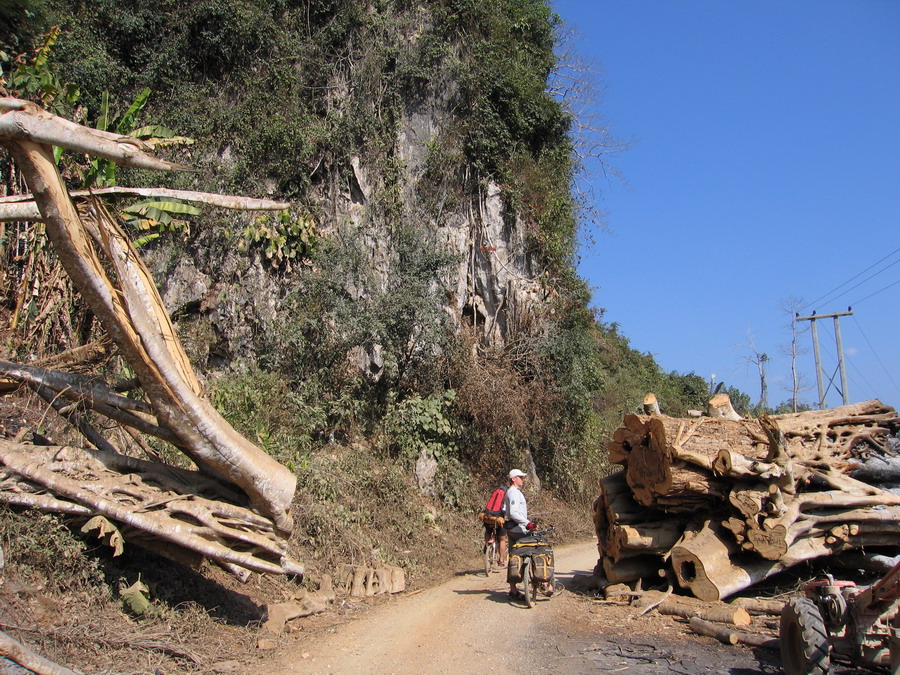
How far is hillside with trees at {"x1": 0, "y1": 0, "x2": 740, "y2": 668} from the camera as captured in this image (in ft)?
46.7

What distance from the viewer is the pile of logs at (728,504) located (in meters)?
8.84

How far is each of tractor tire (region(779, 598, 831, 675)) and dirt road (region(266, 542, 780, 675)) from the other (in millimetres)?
629

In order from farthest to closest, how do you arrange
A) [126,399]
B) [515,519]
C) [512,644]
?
[515,519]
[512,644]
[126,399]

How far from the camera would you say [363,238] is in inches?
714

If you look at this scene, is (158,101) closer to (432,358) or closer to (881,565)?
(432,358)

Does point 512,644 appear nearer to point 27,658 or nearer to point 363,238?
point 27,658

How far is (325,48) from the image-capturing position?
20219mm

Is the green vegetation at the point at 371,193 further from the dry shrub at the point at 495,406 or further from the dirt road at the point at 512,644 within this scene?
the dirt road at the point at 512,644

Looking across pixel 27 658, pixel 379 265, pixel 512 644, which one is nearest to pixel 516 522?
pixel 512 644

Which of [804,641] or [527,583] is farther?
[527,583]

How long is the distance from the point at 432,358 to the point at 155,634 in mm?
11139

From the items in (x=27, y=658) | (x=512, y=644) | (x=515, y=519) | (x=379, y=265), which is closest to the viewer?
(x=27, y=658)

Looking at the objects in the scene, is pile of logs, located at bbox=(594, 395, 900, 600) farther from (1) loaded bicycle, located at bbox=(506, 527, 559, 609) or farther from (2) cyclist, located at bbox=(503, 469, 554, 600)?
(2) cyclist, located at bbox=(503, 469, 554, 600)

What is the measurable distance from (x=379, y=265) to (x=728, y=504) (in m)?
11.2
